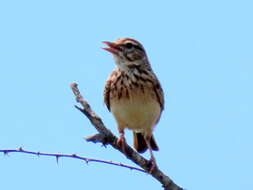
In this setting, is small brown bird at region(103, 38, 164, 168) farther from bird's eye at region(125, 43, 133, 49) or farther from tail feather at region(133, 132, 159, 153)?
tail feather at region(133, 132, 159, 153)

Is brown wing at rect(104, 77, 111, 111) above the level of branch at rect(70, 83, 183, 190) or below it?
above

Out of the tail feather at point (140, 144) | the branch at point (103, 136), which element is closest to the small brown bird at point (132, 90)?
the tail feather at point (140, 144)

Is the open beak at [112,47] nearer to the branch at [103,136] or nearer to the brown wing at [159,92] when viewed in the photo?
the brown wing at [159,92]

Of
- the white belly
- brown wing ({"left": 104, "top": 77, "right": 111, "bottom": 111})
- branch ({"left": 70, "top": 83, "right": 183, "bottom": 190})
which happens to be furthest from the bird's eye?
branch ({"left": 70, "top": 83, "right": 183, "bottom": 190})

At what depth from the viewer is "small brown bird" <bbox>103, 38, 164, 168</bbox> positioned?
753 centimetres

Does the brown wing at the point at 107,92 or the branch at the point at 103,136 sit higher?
the brown wing at the point at 107,92

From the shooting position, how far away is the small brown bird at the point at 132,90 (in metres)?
7.53

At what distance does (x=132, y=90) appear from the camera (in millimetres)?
7535

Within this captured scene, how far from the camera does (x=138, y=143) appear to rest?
28.1 ft

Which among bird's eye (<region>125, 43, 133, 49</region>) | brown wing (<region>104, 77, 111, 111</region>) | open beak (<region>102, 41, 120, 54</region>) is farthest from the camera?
bird's eye (<region>125, 43, 133, 49</region>)

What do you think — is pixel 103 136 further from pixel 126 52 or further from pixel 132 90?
pixel 126 52

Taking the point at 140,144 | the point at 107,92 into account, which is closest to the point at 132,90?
the point at 107,92

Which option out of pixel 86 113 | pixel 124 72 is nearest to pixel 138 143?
pixel 124 72

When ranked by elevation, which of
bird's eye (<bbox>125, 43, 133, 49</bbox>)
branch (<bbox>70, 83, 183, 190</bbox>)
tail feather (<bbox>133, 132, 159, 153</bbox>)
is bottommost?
branch (<bbox>70, 83, 183, 190</bbox>)
